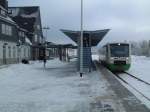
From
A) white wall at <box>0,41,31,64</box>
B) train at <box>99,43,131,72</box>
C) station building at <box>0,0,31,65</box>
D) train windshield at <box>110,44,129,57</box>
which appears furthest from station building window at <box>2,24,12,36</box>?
train windshield at <box>110,44,129,57</box>

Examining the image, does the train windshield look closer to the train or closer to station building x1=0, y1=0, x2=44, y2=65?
the train

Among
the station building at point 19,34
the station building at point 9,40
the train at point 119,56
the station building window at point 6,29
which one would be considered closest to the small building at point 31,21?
the station building at point 19,34

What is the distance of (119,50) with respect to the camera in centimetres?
3925

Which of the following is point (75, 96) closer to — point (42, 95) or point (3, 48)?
point (42, 95)

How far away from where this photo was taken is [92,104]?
46.1 ft

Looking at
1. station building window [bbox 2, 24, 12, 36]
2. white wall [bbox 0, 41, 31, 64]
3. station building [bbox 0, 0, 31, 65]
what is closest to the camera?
station building [bbox 0, 0, 31, 65]

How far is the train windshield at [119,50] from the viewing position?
3903 cm

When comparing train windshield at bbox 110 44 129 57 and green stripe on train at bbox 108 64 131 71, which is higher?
train windshield at bbox 110 44 129 57

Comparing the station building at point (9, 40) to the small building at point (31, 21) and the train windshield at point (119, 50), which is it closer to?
the small building at point (31, 21)

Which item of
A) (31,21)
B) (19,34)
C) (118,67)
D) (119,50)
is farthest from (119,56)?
(31,21)

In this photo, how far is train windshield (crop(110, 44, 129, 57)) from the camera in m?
39.0

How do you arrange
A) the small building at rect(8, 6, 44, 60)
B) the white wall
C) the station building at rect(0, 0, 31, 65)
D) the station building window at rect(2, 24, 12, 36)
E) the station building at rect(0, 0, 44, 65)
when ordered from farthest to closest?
the small building at rect(8, 6, 44, 60) → the white wall → the station building at rect(0, 0, 44, 65) → the station building window at rect(2, 24, 12, 36) → the station building at rect(0, 0, 31, 65)

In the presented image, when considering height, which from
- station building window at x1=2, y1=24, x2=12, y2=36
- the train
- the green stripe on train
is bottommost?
the green stripe on train

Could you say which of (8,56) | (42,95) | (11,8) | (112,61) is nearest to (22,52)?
(8,56)
